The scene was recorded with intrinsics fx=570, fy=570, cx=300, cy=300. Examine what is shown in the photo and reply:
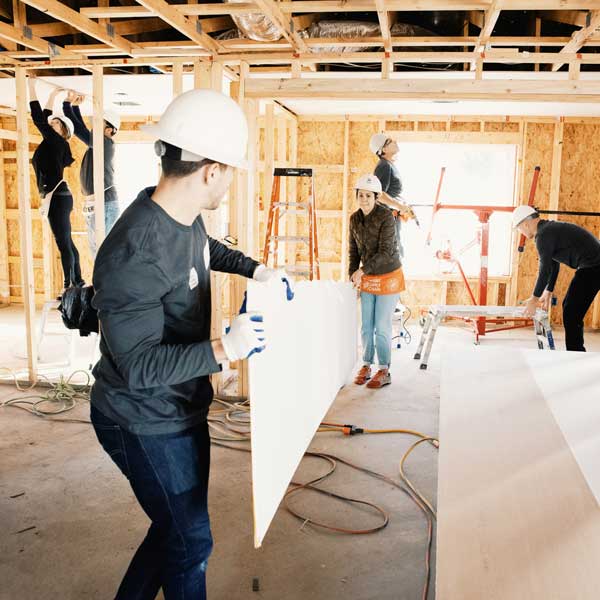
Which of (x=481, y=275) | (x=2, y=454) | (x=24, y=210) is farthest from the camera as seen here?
(x=481, y=275)

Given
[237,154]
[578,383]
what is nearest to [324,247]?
[578,383]

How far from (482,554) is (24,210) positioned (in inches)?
168

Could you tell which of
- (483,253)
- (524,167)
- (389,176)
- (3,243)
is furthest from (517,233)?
(3,243)

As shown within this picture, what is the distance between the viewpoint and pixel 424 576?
217 centimetres

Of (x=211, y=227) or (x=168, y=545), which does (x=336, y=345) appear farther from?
(x=168, y=545)

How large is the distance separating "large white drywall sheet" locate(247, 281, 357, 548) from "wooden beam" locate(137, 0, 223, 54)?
1.75 meters

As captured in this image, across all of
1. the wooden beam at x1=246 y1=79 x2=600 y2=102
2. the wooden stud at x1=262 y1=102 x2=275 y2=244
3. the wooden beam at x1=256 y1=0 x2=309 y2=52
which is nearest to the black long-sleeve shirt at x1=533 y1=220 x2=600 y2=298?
the wooden beam at x1=246 y1=79 x2=600 y2=102

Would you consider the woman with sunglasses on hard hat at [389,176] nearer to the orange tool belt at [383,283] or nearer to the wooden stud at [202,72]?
the orange tool belt at [383,283]

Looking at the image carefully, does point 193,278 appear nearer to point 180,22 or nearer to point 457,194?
point 180,22

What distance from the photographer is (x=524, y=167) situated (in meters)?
7.26

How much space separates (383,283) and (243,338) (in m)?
3.11

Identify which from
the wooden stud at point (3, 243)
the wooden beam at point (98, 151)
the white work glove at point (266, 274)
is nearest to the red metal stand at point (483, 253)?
the wooden beam at point (98, 151)

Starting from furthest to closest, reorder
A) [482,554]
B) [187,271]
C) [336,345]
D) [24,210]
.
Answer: [24,210], [336,345], [187,271], [482,554]

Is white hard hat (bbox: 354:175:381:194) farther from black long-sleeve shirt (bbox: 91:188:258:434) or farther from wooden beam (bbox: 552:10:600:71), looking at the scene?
black long-sleeve shirt (bbox: 91:188:258:434)
